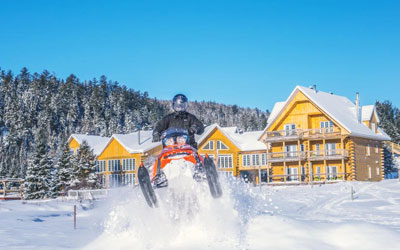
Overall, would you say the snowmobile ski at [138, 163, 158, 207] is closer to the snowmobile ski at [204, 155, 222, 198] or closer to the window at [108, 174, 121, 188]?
the snowmobile ski at [204, 155, 222, 198]

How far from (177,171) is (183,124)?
1.12m

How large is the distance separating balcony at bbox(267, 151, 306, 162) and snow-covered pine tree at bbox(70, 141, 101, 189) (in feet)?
58.6

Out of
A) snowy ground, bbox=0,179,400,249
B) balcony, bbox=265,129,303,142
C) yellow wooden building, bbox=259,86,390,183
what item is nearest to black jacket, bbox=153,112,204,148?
snowy ground, bbox=0,179,400,249

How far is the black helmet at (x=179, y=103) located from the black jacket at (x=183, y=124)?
0.34 feet

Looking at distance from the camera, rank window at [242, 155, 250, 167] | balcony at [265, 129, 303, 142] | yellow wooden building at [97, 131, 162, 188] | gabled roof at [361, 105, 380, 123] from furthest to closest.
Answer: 1. yellow wooden building at [97, 131, 162, 188]
2. window at [242, 155, 250, 167]
3. gabled roof at [361, 105, 380, 123]
4. balcony at [265, 129, 303, 142]

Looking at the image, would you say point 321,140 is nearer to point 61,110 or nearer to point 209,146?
point 209,146

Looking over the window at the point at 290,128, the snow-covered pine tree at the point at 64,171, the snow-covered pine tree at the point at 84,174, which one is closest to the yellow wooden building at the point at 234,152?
the window at the point at 290,128

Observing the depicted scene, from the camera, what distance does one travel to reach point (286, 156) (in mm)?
45500

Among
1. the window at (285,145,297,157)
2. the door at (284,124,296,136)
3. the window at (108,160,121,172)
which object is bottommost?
the window at (108,160,121,172)

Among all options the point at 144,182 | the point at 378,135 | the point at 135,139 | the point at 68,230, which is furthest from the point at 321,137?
the point at 144,182

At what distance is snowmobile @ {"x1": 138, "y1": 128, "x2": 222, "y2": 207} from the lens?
9062mm

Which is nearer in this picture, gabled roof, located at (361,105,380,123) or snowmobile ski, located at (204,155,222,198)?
snowmobile ski, located at (204,155,222,198)

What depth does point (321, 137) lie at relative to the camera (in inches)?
1709

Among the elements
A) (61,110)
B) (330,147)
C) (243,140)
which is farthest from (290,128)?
(61,110)
